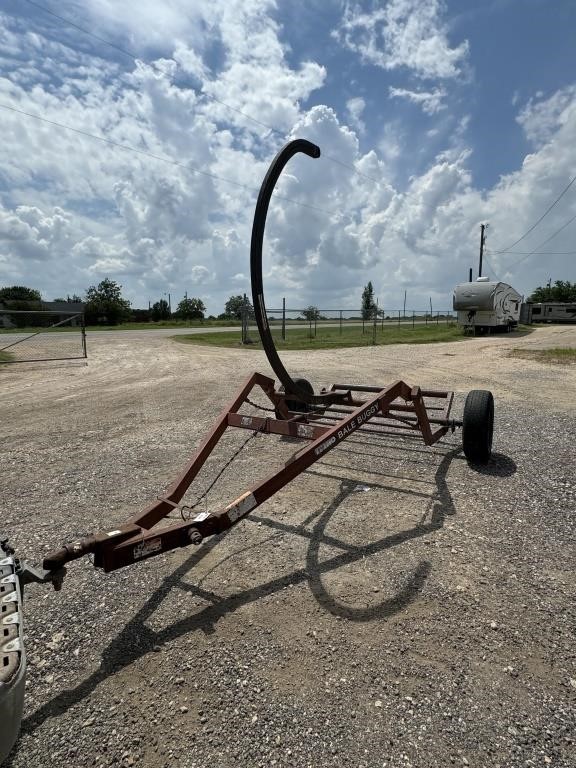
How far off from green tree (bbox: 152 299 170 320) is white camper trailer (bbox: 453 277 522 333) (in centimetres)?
5863

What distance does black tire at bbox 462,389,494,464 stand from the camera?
5.02 metres

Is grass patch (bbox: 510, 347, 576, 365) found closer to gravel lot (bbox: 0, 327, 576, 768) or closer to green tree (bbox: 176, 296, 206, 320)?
gravel lot (bbox: 0, 327, 576, 768)

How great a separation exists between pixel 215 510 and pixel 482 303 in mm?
24630

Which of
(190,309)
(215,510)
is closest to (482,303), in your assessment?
(215,510)

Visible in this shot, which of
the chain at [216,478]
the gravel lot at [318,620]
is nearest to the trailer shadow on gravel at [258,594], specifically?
the gravel lot at [318,620]

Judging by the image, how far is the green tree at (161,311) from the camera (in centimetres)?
7575

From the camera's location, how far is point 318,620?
2.72m

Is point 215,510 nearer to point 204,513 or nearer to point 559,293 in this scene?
point 204,513

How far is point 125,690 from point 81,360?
51.9 feet

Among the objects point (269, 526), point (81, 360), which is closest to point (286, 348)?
point (81, 360)

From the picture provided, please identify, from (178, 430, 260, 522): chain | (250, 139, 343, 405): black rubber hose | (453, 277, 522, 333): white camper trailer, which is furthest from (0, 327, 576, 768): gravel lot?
(453, 277, 522, 333): white camper trailer

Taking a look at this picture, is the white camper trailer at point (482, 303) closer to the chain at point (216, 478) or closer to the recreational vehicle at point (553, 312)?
the recreational vehicle at point (553, 312)

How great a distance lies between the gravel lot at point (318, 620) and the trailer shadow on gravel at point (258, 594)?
0.04 feet

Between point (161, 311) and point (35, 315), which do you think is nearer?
point (35, 315)
